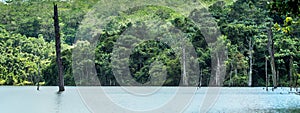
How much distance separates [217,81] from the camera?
59.3 metres

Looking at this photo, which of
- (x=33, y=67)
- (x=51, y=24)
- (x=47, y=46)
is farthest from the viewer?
(x=51, y=24)

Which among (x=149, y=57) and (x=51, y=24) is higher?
Result: (x=51, y=24)

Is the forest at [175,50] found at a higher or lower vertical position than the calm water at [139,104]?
higher

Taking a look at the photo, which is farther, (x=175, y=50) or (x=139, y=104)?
(x=175, y=50)

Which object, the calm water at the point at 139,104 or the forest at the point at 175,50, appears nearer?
the calm water at the point at 139,104

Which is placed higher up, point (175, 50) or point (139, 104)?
point (175, 50)

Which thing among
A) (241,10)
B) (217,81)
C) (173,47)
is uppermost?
(241,10)

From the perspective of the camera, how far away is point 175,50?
6078 centimetres

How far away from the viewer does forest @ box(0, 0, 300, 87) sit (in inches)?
2327

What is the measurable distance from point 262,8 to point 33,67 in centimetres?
2828

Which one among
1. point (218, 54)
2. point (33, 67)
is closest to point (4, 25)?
point (33, 67)

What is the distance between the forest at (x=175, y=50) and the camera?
194ft

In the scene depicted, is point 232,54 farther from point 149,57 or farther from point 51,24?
point 51,24

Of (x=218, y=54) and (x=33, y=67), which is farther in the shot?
(x=33, y=67)
